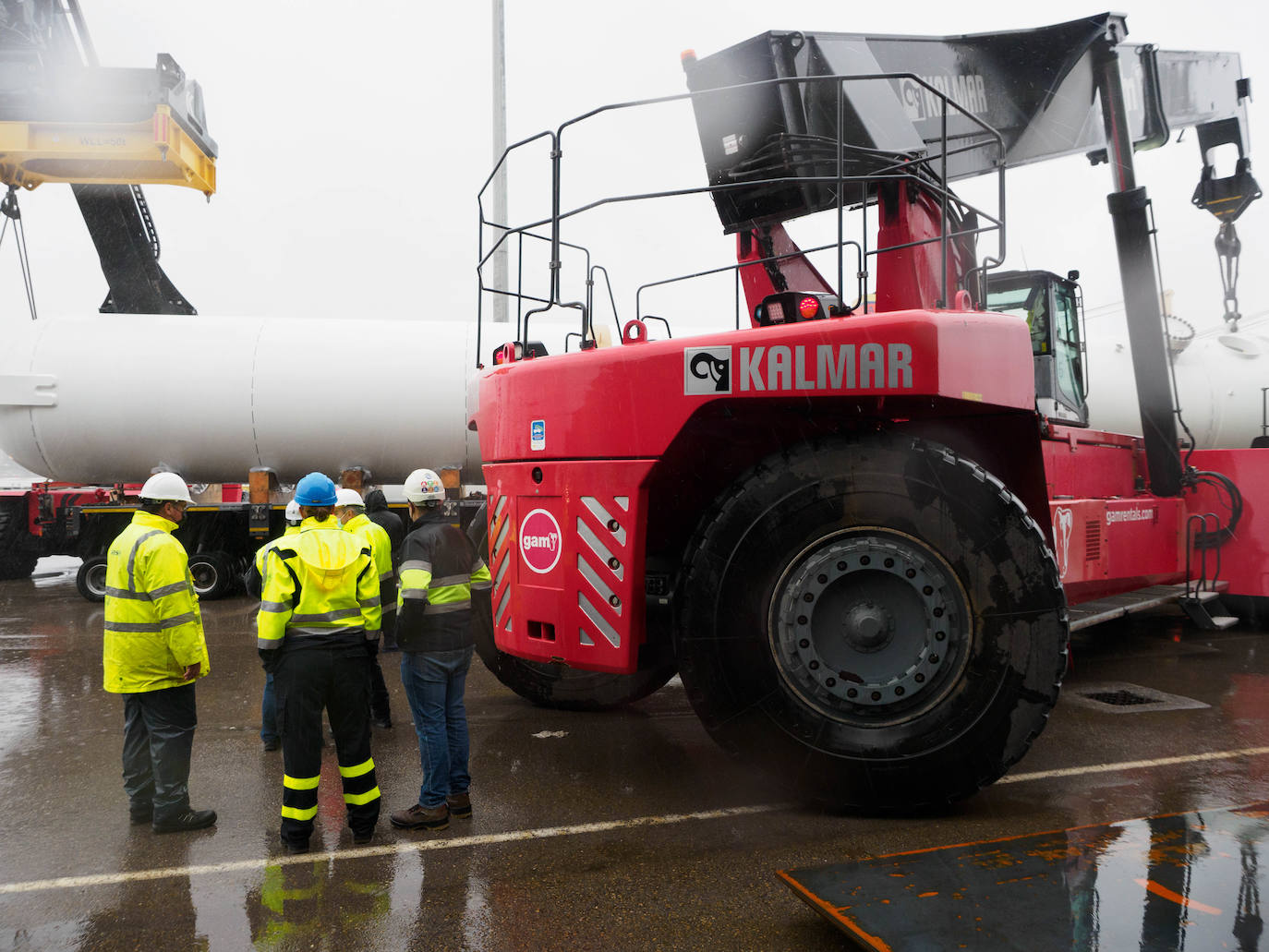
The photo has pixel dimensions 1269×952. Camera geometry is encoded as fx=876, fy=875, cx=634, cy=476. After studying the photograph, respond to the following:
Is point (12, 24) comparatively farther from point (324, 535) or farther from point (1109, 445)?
point (1109, 445)

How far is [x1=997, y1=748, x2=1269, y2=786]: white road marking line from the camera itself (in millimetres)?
4529

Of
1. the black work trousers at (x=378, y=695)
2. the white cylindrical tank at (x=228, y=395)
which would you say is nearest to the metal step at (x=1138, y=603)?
the black work trousers at (x=378, y=695)

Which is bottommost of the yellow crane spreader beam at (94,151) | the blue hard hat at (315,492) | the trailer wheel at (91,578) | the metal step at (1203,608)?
the metal step at (1203,608)

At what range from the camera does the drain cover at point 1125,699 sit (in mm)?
5930

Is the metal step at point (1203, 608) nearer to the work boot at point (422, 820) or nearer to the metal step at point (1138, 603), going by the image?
the metal step at point (1138, 603)

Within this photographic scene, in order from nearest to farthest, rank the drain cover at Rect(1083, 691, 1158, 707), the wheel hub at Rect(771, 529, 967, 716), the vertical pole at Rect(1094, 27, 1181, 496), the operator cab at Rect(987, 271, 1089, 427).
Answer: the wheel hub at Rect(771, 529, 967, 716) < the drain cover at Rect(1083, 691, 1158, 707) < the operator cab at Rect(987, 271, 1089, 427) < the vertical pole at Rect(1094, 27, 1181, 496)

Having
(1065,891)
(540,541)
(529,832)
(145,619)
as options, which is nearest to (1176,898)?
(1065,891)

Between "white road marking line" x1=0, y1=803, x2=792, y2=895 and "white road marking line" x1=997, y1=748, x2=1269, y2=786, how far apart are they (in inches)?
53.6

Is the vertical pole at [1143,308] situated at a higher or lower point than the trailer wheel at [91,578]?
higher

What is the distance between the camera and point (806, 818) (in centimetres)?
398

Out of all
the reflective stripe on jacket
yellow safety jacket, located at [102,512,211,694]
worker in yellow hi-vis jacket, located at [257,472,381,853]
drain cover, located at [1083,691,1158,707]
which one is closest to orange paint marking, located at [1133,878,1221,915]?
the reflective stripe on jacket

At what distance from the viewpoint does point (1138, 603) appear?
6.71 m

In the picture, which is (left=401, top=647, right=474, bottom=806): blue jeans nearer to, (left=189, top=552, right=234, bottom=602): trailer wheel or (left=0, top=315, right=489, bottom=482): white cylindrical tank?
(left=0, top=315, right=489, bottom=482): white cylindrical tank

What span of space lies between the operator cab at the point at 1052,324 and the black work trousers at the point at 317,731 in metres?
5.25
